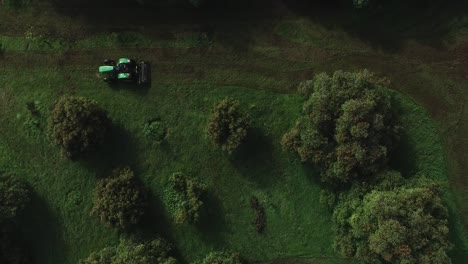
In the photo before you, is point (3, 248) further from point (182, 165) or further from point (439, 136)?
point (439, 136)

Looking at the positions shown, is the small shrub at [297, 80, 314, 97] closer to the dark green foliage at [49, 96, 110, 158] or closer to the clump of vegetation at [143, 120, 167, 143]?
the clump of vegetation at [143, 120, 167, 143]

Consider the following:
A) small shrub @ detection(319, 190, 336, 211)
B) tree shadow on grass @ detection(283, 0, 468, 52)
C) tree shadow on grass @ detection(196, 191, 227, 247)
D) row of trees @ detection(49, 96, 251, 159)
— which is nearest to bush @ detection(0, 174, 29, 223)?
row of trees @ detection(49, 96, 251, 159)

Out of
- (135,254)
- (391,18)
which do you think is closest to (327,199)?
(391,18)

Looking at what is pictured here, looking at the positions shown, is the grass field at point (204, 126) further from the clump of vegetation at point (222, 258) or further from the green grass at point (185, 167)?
the clump of vegetation at point (222, 258)

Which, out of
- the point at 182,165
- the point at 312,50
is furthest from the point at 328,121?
the point at 182,165

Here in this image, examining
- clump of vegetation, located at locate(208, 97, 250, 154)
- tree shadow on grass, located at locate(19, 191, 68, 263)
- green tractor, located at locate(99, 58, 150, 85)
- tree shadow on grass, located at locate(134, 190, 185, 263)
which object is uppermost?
green tractor, located at locate(99, 58, 150, 85)

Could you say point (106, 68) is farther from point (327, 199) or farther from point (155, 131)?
point (327, 199)

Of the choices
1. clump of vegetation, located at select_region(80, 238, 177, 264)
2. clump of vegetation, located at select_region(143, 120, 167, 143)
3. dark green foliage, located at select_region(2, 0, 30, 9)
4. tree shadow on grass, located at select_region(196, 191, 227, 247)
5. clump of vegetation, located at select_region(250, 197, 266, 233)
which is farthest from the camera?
dark green foliage, located at select_region(2, 0, 30, 9)

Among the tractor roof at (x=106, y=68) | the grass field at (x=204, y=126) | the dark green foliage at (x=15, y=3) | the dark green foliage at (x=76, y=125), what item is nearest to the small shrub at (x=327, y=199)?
the grass field at (x=204, y=126)
